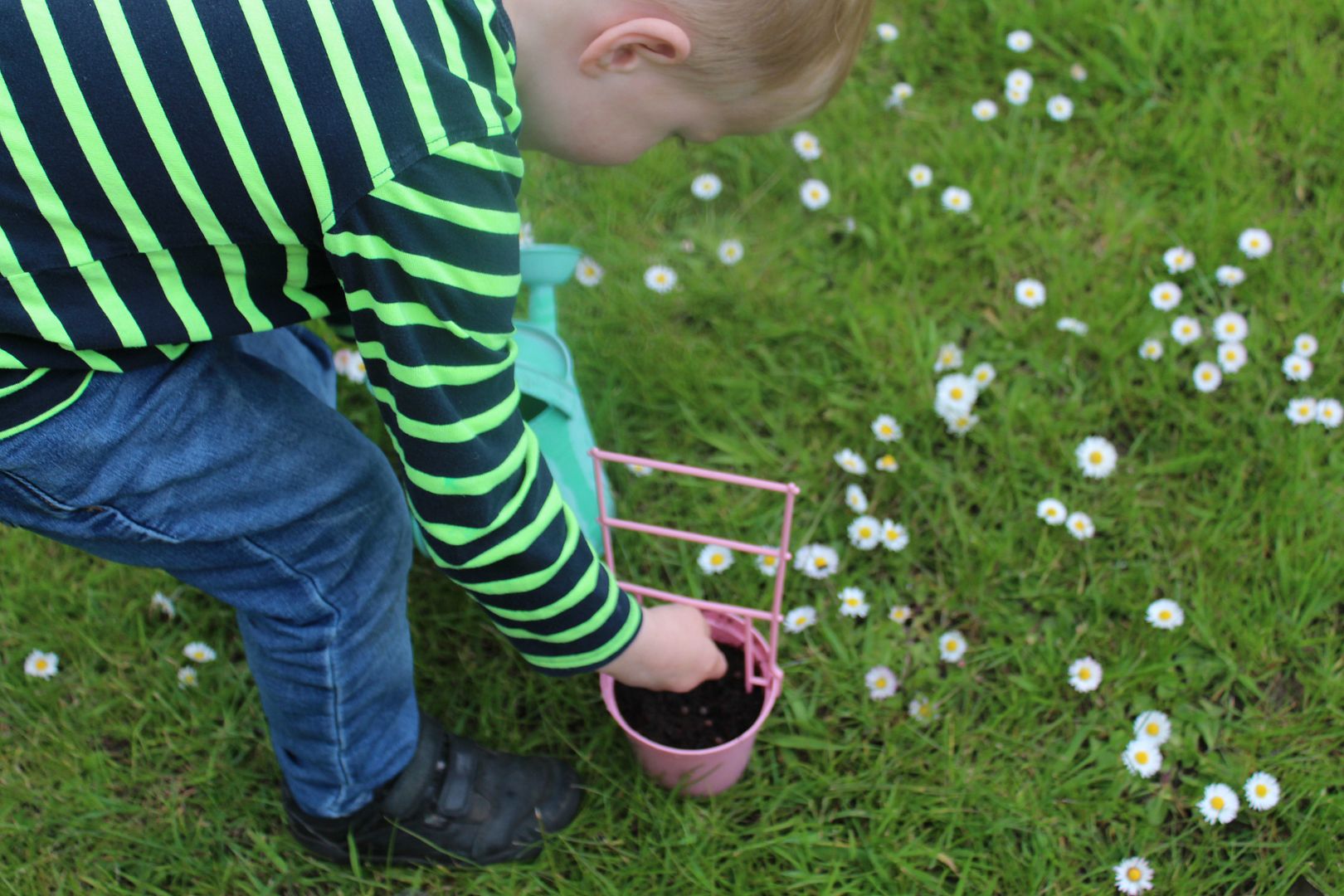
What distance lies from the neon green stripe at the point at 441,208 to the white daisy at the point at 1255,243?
140 centimetres

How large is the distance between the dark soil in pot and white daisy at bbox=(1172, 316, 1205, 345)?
0.86m

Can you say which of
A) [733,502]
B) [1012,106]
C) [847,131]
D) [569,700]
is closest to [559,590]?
[569,700]

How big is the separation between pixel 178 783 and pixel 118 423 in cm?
62

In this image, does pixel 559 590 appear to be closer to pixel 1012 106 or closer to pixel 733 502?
pixel 733 502

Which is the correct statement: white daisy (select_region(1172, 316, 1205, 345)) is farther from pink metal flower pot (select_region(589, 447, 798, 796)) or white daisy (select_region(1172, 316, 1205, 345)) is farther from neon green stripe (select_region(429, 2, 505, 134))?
neon green stripe (select_region(429, 2, 505, 134))

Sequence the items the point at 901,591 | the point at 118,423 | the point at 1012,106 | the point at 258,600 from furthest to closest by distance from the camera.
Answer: the point at 1012,106, the point at 901,591, the point at 258,600, the point at 118,423

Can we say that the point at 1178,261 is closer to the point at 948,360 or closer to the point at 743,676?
the point at 948,360

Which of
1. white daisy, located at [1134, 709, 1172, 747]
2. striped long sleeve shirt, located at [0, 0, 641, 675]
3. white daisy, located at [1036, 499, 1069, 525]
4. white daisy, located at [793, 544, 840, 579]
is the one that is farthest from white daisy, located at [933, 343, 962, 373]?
striped long sleeve shirt, located at [0, 0, 641, 675]

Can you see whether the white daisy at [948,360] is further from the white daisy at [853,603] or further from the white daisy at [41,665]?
the white daisy at [41,665]

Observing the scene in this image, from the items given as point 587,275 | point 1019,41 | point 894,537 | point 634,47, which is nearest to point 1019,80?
point 1019,41

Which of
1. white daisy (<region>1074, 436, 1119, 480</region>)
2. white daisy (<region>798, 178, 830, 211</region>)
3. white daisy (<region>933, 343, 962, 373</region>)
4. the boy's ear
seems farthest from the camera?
white daisy (<region>798, 178, 830, 211</region>)

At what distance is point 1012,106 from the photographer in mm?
2086

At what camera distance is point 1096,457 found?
1648 millimetres

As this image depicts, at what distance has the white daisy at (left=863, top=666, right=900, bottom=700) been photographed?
1456mm
